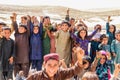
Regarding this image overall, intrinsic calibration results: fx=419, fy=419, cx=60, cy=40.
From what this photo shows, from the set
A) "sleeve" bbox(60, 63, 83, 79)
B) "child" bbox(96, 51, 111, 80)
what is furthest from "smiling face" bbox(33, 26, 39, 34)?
"sleeve" bbox(60, 63, 83, 79)

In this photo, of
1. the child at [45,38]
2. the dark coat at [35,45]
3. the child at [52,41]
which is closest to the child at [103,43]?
the child at [52,41]

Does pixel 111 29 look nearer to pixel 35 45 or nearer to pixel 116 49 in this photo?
pixel 116 49

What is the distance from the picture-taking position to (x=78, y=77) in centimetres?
800

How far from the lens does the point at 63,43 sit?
28.0 feet

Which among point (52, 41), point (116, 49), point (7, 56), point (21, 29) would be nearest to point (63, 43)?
point (52, 41)

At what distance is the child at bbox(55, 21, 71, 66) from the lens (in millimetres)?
8469

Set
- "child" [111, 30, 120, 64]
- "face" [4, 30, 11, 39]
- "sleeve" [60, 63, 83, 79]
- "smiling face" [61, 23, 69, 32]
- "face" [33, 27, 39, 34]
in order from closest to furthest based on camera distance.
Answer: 1. "sleeve" [60, 63, 83, 79]
2. "face" [4, 30, 11, 39]
3. "smiling face" [61, 23, 69, 32]
4. "face" [33, 27, 39, 34]
5. "child" [111, 30, 120, 64]

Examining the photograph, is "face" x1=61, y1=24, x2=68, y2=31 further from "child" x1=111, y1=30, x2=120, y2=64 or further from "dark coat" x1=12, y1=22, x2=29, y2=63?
"child" x1=111, y1=30, x2=120, y2=64

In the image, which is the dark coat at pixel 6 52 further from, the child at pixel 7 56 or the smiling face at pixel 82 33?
the smiling face at pixel 82 33

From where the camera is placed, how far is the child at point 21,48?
8.23m

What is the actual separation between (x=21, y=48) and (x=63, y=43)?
871 mm

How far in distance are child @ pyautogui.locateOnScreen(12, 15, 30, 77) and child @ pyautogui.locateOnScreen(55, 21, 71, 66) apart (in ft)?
2.11

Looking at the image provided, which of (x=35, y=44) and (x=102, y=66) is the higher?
(x=35, y=44)

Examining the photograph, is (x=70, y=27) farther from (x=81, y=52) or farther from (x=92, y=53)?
(x=81, y=52)
